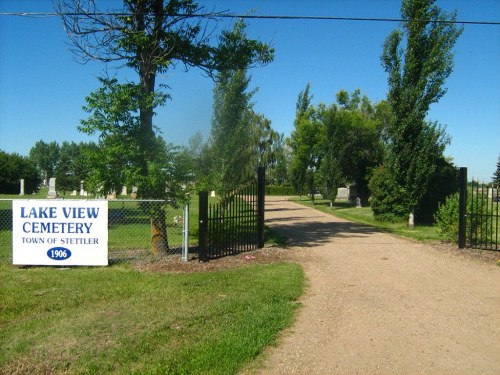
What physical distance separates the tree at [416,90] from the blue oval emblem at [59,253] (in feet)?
46.0

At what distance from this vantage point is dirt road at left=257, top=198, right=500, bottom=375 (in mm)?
4711

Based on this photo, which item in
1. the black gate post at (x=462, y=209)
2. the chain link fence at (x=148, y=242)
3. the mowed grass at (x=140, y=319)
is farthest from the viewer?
the black gate post at (x=462, y=209)

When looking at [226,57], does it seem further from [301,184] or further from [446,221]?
[301,184]

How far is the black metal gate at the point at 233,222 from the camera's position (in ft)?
33.0

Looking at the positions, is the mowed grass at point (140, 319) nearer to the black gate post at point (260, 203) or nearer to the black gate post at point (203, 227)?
the black gate post at point (203, 227)

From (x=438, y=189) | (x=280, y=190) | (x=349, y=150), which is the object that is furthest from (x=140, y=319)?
(x=280, y=190)

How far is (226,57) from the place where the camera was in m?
11.6

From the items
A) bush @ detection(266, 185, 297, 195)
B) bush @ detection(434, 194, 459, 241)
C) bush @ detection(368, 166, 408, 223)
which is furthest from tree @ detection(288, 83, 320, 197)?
bush @ detection(434, 194, 459, 241)

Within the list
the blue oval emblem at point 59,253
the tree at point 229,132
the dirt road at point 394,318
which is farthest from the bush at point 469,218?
the blue oval emblem at point 59,253

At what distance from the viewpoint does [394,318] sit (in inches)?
245

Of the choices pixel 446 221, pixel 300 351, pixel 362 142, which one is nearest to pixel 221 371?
pixel 300 351

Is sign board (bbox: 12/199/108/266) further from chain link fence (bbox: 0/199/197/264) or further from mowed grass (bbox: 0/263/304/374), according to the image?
mowed grass (bbox: 0/263/304/374)

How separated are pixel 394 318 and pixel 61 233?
272 inches

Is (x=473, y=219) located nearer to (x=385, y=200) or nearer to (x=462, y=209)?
(x=462, y=209)
